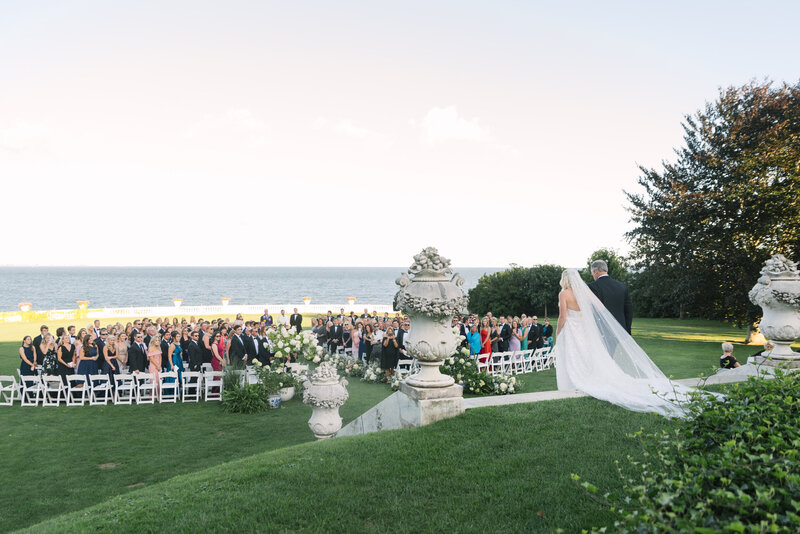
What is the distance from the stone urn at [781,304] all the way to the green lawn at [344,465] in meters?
4.22

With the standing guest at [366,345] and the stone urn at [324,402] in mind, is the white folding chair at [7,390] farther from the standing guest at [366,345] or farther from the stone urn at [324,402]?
the standing guest at [366,345]

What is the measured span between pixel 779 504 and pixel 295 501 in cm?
379

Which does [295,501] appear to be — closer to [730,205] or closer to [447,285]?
[447,285]

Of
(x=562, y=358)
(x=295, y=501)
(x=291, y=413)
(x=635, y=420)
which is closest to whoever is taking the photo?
(x=295, y=501)

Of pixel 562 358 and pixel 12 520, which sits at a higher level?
pixel 562 358

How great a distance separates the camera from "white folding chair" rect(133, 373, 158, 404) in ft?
43.7

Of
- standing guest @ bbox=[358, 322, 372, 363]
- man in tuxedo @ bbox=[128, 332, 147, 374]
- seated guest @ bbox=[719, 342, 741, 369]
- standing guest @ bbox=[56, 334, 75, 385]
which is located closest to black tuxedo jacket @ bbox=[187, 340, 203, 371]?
man in tuxedo @ bbox=[128, 332, 147, 374]

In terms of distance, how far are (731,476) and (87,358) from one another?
15.7 m

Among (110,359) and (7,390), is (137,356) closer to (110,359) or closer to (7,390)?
(110,359)

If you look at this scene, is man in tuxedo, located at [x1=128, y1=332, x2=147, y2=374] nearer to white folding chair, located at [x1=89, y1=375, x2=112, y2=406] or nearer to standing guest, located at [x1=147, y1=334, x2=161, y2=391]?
standing guest, located at [x1=147, y1=334, x2=161, y2=391]

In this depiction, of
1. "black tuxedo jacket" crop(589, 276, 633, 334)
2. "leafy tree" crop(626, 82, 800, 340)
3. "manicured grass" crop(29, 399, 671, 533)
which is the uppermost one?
"leafy tree" crop(626, 82, 800, 340)

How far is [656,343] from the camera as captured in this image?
23.7m

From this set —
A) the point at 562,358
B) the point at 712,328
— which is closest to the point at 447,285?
the point at 562,358

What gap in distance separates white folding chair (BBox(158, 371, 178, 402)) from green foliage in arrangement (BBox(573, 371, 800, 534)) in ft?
41.7
